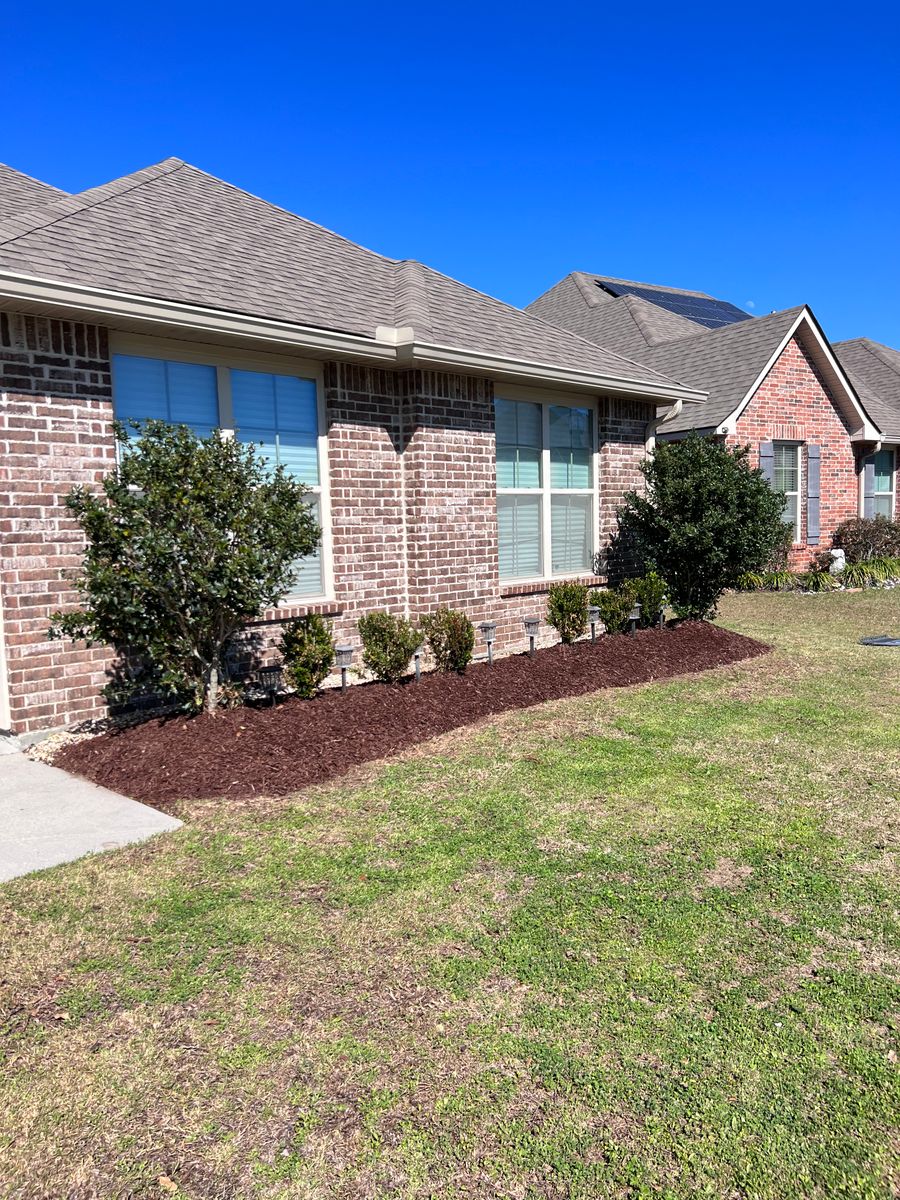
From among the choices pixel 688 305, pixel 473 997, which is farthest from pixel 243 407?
pixel 688 305

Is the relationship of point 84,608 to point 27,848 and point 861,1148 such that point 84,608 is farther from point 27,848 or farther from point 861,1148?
point 861,1148

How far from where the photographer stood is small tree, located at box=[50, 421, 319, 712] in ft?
18.9

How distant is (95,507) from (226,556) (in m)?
0.93

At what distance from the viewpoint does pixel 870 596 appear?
51.0 feet

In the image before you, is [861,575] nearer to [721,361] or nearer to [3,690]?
[721,361]

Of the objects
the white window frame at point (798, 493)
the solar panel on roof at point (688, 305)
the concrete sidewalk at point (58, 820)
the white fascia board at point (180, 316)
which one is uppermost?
the solar panel on roof at point (688, 305)

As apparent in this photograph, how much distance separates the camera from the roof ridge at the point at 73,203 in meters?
6.98

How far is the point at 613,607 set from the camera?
393 inches

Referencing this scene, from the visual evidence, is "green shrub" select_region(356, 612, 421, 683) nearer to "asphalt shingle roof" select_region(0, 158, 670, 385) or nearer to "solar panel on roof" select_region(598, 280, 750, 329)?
"asphalt shingle roof" select_region(0, 158, 670, 385)

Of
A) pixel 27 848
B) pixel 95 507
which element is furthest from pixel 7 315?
pixel 27 848

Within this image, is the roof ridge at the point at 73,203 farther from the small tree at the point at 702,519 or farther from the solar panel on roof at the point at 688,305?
the solar panel on roof at the point at 688,305

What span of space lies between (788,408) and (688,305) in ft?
29.1

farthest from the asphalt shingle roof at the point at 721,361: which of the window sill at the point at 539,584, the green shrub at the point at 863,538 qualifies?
the window sill at the point at 539,584

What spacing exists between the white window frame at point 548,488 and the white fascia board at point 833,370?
5459mm
